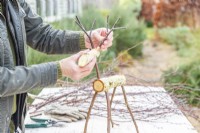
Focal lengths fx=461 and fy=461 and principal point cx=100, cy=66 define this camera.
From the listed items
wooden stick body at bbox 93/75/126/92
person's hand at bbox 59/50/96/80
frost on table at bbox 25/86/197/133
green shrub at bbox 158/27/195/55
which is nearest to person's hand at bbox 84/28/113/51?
wooden stick body at bbox 93/75/126/92

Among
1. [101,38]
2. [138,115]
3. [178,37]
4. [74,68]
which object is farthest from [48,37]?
[178,37]

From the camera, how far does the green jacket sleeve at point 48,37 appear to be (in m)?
2.23

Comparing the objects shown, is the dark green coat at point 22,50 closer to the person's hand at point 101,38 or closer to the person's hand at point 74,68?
the person's hand at point 74,68

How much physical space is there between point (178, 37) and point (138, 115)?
11287 millimetres

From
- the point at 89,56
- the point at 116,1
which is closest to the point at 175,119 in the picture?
the point at 89,56

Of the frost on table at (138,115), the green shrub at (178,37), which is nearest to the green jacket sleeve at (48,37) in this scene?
the frost on table at (138,115)

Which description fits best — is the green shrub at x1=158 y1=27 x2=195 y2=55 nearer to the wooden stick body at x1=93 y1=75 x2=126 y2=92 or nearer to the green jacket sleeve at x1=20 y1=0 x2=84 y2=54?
the green jacket sleeve at x1=20 y1=0 x2=84 y2=54

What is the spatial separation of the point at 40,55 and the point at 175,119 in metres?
2.72

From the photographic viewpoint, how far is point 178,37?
13797mm

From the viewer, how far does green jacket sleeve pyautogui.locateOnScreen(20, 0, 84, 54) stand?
2.23 metres

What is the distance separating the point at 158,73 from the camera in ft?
32.4

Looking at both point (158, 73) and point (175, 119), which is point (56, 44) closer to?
point (175, 119)

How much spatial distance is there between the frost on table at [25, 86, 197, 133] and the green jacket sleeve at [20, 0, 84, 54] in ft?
1.65

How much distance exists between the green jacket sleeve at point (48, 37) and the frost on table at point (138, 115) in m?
0.50
